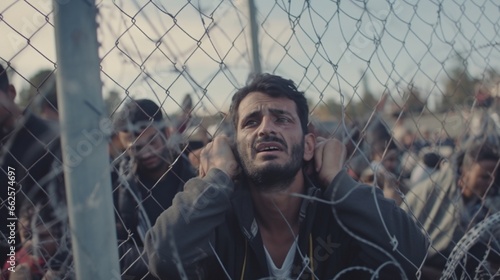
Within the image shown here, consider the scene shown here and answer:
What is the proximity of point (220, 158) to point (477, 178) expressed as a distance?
1653 millimetres

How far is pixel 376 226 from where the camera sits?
1.98m

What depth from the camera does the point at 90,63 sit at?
1.24 m

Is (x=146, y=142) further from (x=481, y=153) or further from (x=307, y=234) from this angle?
(x=481, y=153)

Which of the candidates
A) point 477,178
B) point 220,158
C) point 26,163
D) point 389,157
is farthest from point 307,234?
point 389,157

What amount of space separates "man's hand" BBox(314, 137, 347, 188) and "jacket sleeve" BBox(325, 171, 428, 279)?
0.07m

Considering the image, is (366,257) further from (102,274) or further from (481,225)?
(102,274)

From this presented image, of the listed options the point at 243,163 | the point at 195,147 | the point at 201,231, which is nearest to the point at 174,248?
the point at 201,231

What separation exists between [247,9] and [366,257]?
912 mm

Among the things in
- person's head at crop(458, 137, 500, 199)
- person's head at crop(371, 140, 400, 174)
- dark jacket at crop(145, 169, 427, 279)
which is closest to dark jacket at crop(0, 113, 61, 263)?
dark jacket at crop(145, 169, 427, 279)

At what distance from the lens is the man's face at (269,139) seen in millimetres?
1988

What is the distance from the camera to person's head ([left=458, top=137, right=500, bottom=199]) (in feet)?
10.2

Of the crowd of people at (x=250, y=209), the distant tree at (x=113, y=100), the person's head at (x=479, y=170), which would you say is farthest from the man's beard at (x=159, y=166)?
the person's head at (x=479, y=170)

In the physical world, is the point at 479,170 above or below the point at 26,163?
above

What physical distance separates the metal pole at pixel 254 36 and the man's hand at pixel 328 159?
35 cm
